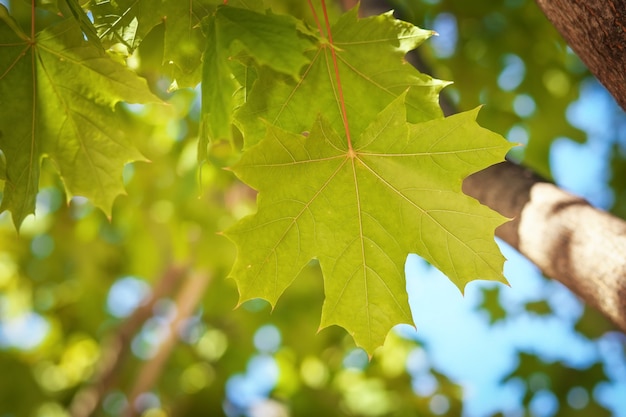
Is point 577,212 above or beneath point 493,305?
above

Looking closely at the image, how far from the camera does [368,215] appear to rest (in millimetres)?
1580

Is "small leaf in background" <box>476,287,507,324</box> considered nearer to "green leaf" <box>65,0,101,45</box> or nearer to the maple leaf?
the maple leaf

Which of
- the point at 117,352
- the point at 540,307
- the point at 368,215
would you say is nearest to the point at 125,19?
the point at 368,215

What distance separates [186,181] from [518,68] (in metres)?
2.93

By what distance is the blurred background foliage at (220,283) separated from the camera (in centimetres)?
442

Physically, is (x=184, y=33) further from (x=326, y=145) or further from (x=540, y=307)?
(x=540, y=307)

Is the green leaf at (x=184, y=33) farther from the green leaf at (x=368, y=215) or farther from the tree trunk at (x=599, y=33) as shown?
the tree trunk at (x=599, y=33)

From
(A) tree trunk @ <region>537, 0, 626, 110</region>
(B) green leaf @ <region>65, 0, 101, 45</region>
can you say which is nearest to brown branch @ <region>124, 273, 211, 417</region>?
(B) green leaf @ <region>65, 0, 101, 45</region>

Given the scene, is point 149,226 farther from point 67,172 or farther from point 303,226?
point 303,226

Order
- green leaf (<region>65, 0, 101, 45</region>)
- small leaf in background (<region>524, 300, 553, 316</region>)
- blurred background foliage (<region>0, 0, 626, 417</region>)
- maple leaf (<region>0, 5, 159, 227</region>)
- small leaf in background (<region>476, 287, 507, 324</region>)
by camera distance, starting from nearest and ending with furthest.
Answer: green leaf (<region>65, 0, 101, 45</region>) < maple leaf (<region>0, 5, 159, 227</region>) < blurred background foliage (<region>0, 0, 626, 417</region>) < small leaf in background (<region>524, 300, 553, 316</region>) < small leaf in background (<region>476, 287, 507, 324</region>)

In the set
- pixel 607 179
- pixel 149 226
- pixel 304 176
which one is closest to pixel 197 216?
pixel 149 226

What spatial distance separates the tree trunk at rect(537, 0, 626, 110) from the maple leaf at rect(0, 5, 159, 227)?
1.08m

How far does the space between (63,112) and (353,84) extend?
86 centimetres

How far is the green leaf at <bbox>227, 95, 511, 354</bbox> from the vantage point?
1455 mm
